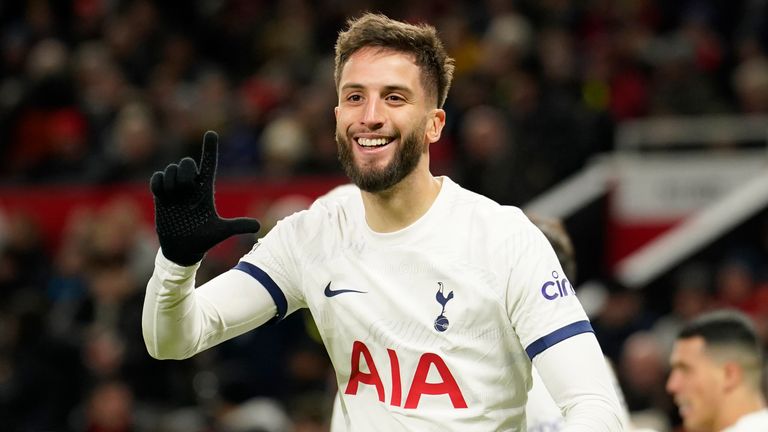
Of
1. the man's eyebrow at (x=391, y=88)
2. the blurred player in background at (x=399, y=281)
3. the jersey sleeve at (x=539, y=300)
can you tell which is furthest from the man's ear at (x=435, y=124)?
the jersey sleeve at (x=539, y=300)

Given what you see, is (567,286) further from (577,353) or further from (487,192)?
(487,192)

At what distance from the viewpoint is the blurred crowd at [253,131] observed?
9.90 m

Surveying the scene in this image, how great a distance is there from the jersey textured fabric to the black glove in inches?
89.2

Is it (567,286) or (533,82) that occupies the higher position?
(533,82)

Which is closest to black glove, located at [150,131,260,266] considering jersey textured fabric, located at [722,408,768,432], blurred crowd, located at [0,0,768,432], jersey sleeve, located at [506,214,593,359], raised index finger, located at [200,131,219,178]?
raised index finger, located at [200,131,219,178]

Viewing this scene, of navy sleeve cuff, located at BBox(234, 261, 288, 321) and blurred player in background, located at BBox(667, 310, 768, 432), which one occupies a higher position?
navy sleeve cuff, located at BBox(234, 261, 288, 321)

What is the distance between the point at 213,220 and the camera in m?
3.83

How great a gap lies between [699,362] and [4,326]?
692 centimetres

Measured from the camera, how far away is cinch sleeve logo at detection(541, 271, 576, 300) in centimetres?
376

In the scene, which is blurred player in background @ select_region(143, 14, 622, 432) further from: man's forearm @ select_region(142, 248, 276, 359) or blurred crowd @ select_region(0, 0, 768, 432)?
blurred crowd @ select_region(0, 0, 768, 432)

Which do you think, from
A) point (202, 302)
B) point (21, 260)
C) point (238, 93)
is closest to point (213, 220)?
point (202, 302)

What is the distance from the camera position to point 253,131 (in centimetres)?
1266

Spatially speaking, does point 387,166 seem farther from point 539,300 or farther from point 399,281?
point 539,300

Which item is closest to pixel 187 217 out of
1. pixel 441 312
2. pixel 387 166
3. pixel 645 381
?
pixel 387 166
